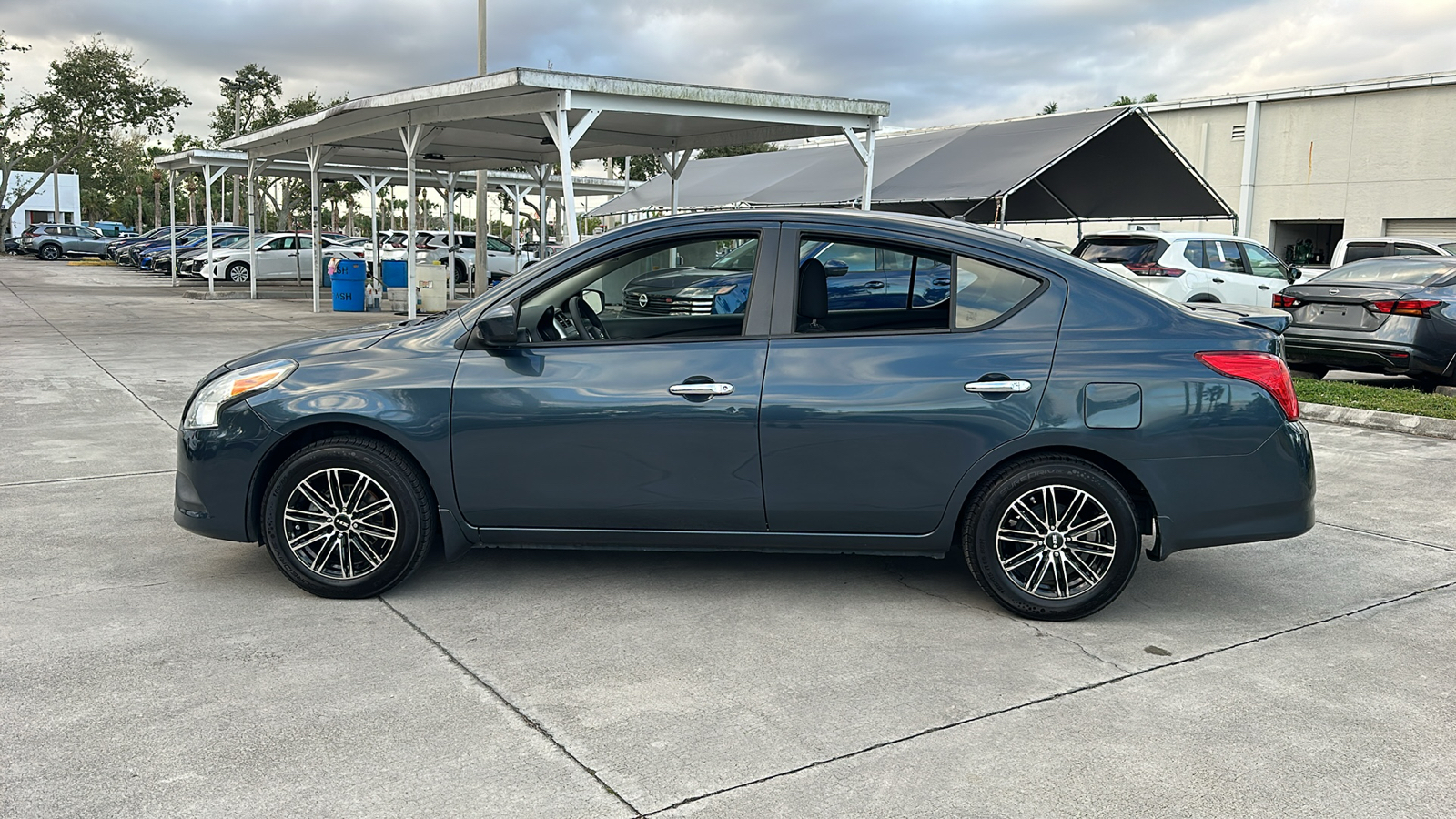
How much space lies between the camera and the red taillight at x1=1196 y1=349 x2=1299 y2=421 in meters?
4.36

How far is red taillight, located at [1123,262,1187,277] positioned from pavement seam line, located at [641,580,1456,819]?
1013 cm

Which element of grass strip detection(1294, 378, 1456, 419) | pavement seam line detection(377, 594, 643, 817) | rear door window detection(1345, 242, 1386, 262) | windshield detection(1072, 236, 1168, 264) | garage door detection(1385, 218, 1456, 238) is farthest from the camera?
garage door detection(1385, 218, 1456, 238)

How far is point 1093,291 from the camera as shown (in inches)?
177

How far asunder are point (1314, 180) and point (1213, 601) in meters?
29.0

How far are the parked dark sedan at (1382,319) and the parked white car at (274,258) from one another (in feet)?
86.7

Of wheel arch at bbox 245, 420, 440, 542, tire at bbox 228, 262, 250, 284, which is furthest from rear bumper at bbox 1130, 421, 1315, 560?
tire at bbox 228, 262, 250, 284

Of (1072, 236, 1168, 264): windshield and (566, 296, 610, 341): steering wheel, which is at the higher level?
(1072, 236, 1168, 264): windshield

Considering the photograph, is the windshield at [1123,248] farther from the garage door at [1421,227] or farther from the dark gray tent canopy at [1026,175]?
the garage door at [1421,227]

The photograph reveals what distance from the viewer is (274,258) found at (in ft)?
107

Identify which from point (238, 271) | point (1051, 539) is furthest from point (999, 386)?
point (238, 271)

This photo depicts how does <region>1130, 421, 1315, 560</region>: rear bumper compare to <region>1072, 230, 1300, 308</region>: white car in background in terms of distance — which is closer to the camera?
<region>1130, 421, 1315, 560</region>: rear bumper

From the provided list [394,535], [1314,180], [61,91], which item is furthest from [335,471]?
[61,91]

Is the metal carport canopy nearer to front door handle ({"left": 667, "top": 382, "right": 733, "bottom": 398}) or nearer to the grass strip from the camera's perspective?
the grass strip

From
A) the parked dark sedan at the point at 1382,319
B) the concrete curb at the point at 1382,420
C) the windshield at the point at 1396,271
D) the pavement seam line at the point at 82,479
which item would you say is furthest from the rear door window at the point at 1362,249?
the pavement seam line at the point at 82,479
